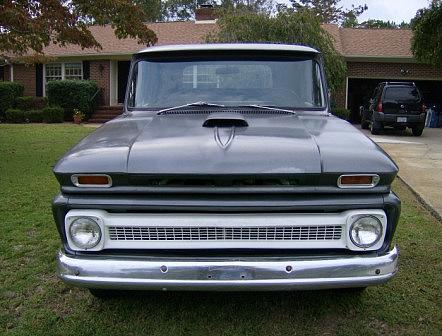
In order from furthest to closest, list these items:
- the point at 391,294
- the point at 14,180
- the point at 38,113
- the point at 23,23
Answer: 1. the point at 38,113
2. the point at 23,23
3. the point at 14,180
4. the point at 391,294

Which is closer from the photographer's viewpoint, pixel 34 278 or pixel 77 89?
pixel 34 278

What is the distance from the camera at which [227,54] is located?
14.5 feet

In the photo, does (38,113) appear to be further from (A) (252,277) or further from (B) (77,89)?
(A) (252,277)

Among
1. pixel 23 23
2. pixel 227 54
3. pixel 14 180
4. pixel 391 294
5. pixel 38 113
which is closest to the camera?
pixel 391 294

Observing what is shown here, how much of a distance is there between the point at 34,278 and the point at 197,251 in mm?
2090

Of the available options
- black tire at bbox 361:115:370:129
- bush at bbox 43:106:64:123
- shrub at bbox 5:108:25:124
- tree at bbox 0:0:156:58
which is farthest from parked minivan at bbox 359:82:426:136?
shrub at bbox 5:108:25:124

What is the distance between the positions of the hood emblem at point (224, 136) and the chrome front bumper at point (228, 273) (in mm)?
656

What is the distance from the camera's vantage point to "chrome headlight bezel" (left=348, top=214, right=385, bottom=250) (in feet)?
9.91

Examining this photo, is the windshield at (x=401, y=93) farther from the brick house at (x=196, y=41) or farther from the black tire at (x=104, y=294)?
the black tire at (x=104, y=294)

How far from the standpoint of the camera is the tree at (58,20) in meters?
9.91

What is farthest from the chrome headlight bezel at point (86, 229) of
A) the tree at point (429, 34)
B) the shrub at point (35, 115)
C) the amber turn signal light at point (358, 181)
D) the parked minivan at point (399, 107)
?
the shrub at point (35, 115)

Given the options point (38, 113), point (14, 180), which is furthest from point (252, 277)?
point (38, 113)

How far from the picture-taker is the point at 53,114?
21344 millimetres

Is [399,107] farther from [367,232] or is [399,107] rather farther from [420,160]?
[367,232]
